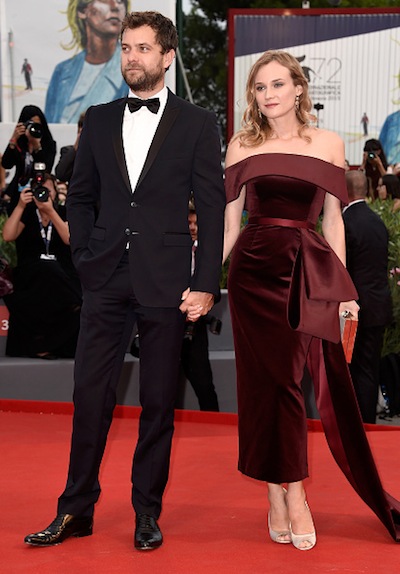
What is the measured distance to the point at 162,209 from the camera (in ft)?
12.8

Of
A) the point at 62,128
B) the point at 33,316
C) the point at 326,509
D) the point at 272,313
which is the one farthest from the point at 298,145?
the point at 62,128

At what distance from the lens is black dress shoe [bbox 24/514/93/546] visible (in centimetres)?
389

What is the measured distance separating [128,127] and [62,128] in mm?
9492

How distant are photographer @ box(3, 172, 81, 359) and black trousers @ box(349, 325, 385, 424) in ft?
6.22

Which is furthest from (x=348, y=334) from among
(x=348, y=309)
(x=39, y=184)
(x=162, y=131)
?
(x=39, y=184)

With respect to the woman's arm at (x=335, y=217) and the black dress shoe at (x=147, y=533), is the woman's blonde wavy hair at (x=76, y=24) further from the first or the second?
the black dress shoe at (x=147, y=533)

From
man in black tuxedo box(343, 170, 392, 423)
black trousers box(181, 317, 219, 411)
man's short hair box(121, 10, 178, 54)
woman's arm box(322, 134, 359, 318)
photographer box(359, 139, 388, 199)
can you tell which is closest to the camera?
man's short hair box(121, 10, 178, 54)

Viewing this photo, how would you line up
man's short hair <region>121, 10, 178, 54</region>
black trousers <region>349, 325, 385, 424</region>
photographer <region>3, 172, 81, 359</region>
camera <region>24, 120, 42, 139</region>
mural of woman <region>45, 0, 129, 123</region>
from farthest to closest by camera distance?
mural of woman <region>45, 0, 129, 123</region> < camera <region>24, 120, 42, 139</region> < photographer <region>3, 172, 81, 359</region> < black trousers <region>349, 325, 385, 424</region> < man's short hair <region>121, 10, 178, 54</region>

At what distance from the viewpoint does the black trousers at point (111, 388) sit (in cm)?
392

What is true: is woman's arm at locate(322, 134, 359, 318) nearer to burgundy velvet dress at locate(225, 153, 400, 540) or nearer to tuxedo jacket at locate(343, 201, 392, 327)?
burgundy velvet dress at locate(225, 153, 400, 540)

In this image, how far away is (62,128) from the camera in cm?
1327

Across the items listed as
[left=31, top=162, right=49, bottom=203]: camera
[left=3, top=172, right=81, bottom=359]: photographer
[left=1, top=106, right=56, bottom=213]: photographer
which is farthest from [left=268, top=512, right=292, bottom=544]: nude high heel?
[left=1, top=106, right=56, bottom=213]: photographer

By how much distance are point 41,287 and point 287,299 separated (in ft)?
12.0

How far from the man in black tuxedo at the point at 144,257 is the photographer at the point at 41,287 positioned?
331cm
